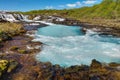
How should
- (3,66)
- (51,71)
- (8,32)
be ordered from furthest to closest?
(8,32), (3,66), (51,71)

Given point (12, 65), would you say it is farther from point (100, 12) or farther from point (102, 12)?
point (100, 12)

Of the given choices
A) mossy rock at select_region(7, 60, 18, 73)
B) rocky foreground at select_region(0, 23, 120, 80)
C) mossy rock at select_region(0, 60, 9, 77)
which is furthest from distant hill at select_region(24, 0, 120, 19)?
mossy rock at select_region(0, 60, 9, 77)

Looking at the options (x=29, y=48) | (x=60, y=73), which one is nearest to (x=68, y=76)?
(x=60, y=73)

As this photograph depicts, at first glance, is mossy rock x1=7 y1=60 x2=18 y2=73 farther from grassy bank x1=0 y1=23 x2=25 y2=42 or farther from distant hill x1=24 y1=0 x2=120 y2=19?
distant hill x1=24 y1=0 x2=120 y2=19

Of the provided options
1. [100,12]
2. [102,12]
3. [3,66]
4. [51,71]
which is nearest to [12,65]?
[3,66]

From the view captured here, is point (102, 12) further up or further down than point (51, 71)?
further up

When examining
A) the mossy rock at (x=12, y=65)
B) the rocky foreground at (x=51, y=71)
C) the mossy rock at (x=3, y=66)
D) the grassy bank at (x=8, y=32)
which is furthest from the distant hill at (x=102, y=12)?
the mossy rock at (x=3, y=66)

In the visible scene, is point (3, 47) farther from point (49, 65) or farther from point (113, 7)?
point (113, 7)

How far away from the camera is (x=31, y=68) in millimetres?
27516

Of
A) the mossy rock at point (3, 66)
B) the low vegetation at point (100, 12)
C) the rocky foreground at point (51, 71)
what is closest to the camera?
the rocky foreground at point (51, 71)

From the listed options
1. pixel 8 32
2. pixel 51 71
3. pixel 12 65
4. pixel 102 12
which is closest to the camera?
pixel 51 71

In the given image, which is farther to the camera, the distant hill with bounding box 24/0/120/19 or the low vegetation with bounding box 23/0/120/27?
the distant hill with bounding box 24/0/120/19

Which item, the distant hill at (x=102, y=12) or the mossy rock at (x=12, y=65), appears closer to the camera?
the mossy rock at (x=12, y=65)

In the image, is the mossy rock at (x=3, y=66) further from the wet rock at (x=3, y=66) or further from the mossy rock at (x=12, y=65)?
the mossy rock at (x=12, y=65)
